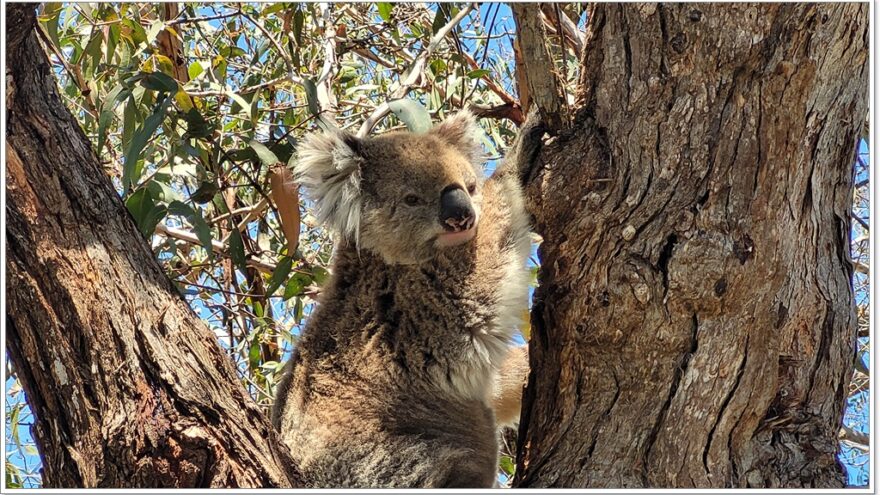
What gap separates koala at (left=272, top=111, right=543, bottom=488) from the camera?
9.55 feet

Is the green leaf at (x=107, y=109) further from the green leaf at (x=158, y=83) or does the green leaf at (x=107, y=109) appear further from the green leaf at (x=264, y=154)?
the green leaf at (x=264, y=154)

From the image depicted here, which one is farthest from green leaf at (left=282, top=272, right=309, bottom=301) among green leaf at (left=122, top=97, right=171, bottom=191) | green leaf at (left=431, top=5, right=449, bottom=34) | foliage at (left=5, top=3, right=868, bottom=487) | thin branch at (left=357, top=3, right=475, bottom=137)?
green leaf at (left=431, top=5, right=449, bottom=34)

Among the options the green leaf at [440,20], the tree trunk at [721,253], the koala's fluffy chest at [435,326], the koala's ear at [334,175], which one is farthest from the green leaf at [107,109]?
the tree trunk at [721,253]

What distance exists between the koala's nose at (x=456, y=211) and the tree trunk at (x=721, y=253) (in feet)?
2.32

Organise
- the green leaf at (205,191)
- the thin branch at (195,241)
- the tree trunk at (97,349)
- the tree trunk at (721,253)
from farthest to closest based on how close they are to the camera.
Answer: the thin branch at (195,241)
the green leaf at (205,191)
the tree trunk at (721,253)
the tree trunk at (97,349)

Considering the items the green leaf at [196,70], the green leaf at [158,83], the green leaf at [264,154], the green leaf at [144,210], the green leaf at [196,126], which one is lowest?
the green leaf at [144,210]

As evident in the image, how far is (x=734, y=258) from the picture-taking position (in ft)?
7.45

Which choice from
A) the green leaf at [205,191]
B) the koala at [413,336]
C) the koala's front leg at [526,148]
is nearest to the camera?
the koala's front leg at [526,148]

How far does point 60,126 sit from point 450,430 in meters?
1.53

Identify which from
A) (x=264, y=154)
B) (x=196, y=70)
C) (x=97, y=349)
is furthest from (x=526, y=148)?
(x=196, y=70)

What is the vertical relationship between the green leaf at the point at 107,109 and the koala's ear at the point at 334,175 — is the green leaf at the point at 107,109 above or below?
above

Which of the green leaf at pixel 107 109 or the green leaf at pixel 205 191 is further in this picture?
the green leaf at pixel 205 191

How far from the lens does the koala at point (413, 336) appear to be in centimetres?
291

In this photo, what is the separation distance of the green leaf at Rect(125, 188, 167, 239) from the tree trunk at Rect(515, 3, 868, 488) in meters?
1.56
